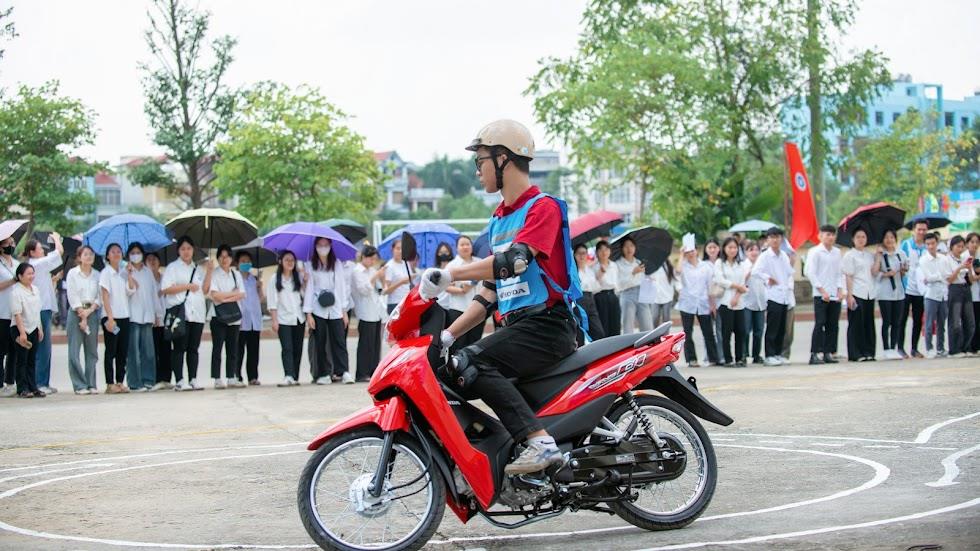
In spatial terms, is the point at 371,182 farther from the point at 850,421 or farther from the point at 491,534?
the point at 491,534

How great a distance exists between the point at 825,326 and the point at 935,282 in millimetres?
1888

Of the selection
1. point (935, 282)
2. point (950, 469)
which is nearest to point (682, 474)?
point (950, 469)

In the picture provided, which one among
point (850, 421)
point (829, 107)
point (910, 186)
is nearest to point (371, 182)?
point (829, 107)

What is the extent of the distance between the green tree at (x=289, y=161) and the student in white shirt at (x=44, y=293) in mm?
22724

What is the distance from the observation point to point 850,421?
11.0 m

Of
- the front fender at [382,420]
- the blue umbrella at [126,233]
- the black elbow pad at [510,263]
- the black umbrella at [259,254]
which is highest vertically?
the blue umbrella at [126,233]

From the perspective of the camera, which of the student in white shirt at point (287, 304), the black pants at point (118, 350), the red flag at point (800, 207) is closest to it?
the black pants at point (118, 350)

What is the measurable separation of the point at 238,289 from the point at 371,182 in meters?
25.4

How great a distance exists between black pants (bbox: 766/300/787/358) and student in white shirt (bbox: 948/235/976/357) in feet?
8.29

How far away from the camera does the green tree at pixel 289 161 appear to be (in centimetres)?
3938

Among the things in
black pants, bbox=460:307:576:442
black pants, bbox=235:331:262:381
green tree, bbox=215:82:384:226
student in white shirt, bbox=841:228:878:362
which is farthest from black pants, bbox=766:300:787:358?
green tree, bbox=215:82:384:226

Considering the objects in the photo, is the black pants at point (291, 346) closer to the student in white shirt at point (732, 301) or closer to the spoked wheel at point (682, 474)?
the student in white shirt at point (732, 301)

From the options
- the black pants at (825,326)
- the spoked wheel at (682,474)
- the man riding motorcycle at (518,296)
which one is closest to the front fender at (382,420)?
the man riding motorcycle at (518,296)

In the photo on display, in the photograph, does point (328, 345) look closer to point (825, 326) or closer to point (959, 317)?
point (825, 326)
